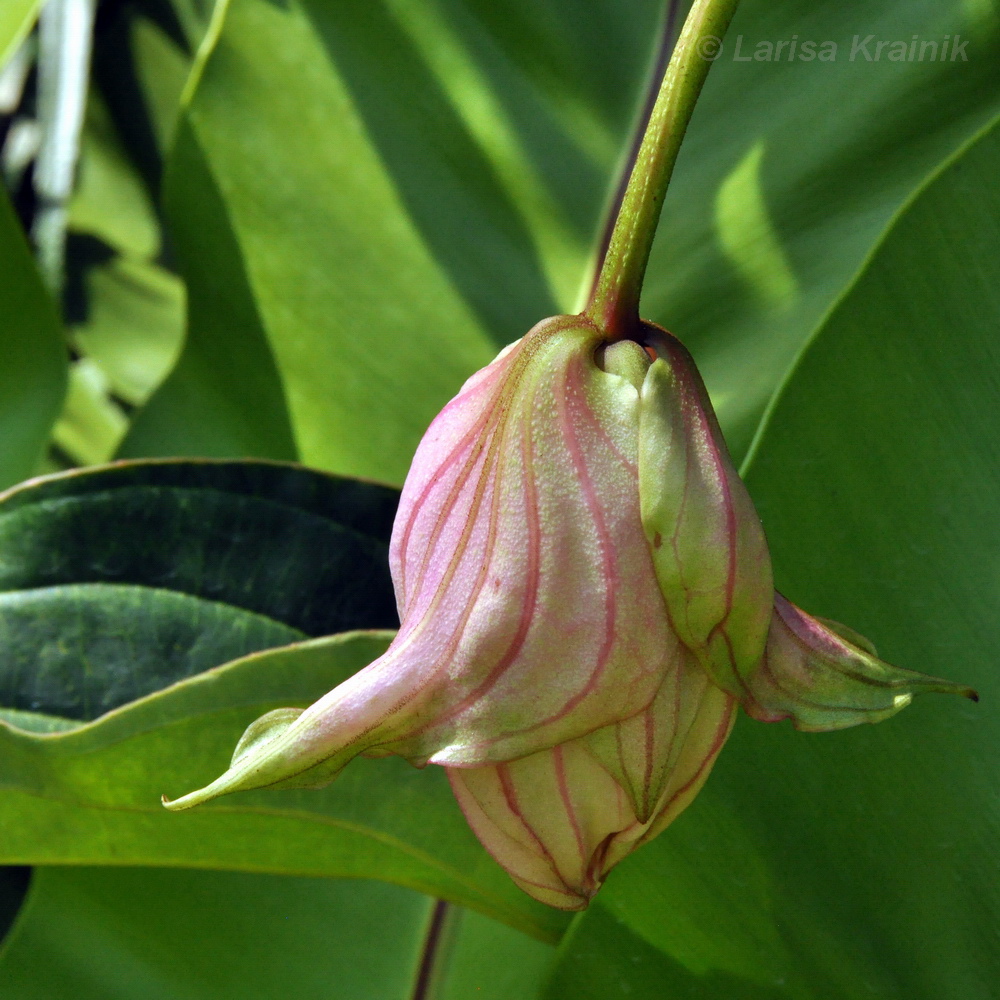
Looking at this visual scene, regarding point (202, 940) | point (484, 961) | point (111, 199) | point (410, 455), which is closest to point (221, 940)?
point (202, 940)

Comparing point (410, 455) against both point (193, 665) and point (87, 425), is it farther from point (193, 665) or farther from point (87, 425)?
point (87, 425)

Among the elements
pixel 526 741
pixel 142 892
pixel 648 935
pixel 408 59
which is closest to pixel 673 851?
pixel 648 935

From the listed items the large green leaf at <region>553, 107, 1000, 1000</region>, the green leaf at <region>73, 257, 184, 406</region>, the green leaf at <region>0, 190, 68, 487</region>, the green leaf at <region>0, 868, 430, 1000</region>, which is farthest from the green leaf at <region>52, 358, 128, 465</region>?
the large green leaf at <region>553, 107, 1000, 1000</region>

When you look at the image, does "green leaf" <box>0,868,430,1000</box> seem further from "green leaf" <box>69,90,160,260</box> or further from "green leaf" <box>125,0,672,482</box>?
"green leaf" <box>69,90,160,260</box>

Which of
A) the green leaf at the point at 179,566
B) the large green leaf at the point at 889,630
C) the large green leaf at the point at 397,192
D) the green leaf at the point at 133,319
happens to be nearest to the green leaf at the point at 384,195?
the large green leaf at the point at 397,192

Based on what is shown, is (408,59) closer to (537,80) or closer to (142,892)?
(537,80)

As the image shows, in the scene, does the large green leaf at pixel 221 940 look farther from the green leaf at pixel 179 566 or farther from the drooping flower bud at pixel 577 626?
the drooping flower bud at pixel 577 626
